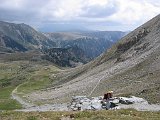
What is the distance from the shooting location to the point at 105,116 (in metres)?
36.2

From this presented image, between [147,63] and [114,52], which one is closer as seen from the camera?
[147,63]

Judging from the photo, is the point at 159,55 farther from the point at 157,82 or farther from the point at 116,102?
the point at 116,102

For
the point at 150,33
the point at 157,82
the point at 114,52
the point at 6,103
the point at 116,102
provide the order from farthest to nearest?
the point at 114,52
the point at 150,33
the point at 6,103
the point at 157,82
the point at 116,102

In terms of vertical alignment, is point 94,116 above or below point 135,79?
above

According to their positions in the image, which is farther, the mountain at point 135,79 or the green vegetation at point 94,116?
the mountain at point 135,79

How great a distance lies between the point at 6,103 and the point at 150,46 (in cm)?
4844

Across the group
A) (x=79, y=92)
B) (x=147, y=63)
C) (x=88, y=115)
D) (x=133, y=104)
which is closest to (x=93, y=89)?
(x=79, y=92)

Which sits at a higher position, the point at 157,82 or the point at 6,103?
the point at 157,82

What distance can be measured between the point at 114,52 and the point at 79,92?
61.1m

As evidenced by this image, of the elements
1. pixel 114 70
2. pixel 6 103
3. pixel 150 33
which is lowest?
pixel 6 103

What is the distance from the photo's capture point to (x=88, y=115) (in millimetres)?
37094

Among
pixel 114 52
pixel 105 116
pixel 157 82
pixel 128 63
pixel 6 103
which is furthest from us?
pixel 114 52

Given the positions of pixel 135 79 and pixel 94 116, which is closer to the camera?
pixel 94 116

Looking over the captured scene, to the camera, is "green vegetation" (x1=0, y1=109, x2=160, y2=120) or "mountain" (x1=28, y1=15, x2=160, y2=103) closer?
"green vegetation" (x1=0, y1=109, x2=160, y2=120)
